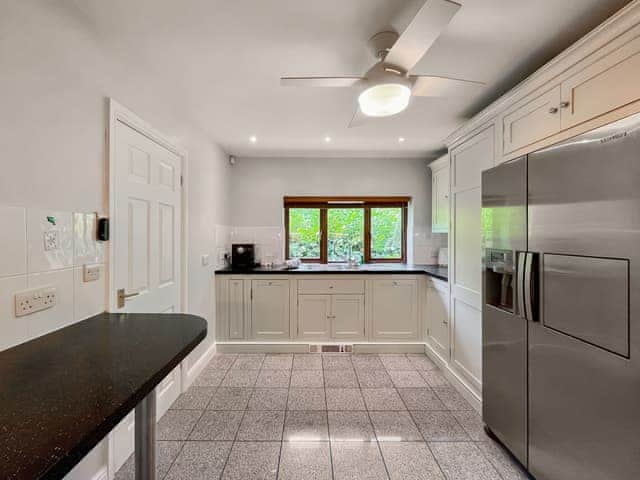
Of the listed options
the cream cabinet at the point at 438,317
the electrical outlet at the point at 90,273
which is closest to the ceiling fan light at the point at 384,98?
the electrical outlet at the point at 90,273

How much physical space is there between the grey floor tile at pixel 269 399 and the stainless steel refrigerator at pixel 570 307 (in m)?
1.47

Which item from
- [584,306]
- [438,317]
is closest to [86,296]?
[584,306]

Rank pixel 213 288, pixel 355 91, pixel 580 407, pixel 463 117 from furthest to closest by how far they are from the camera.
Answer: pixel 213 288 → pixel 463 117 → pixel 355 91 → pixel 580 407

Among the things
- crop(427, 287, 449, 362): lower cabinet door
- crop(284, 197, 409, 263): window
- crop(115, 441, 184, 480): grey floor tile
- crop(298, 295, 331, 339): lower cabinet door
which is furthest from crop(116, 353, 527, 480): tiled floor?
crop(284, 197, 409, 263): window

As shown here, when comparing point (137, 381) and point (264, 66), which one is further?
point (264, 66)

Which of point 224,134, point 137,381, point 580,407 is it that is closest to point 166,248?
point 224,134

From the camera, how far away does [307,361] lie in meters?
3.07

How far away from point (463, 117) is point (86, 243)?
2.86 meters

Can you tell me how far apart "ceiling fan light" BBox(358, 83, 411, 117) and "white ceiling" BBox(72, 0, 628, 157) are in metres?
0.27

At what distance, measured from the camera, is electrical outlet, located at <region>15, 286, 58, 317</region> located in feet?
3.58

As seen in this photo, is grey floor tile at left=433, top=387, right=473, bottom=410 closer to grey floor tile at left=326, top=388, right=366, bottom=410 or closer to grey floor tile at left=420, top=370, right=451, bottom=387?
grey floor tile at left=420, top=370, right=451, bottom=387

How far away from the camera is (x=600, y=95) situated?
1.32m

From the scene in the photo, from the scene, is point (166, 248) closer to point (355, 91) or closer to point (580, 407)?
point (355, 91)

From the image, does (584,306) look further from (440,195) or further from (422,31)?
(440,195)
